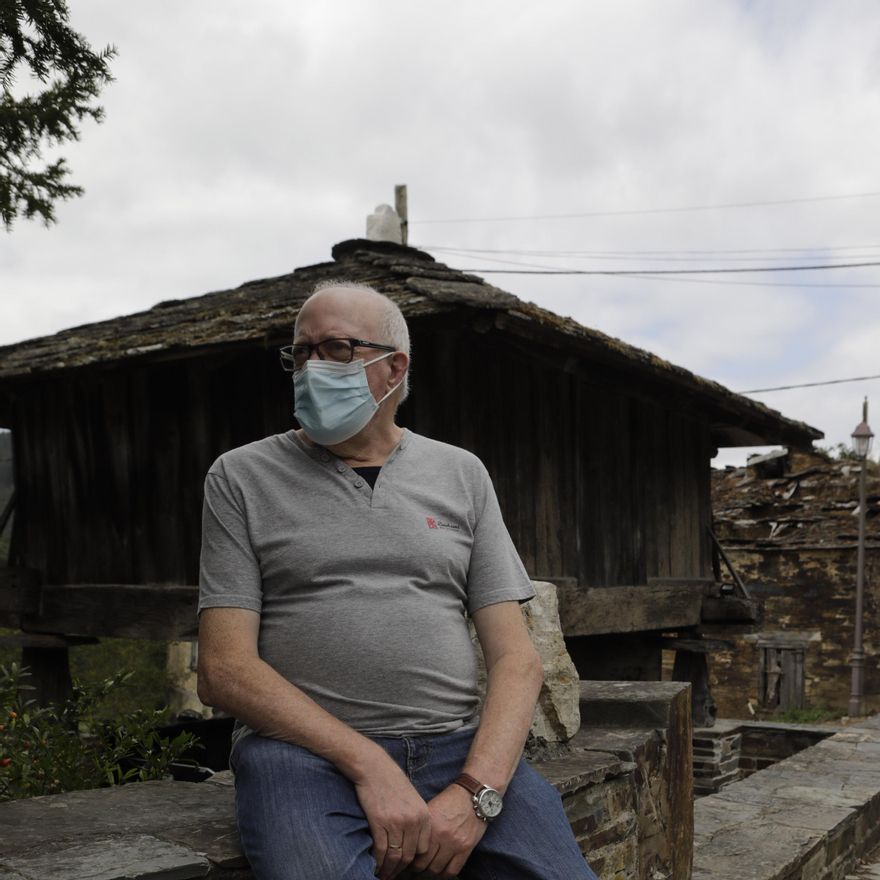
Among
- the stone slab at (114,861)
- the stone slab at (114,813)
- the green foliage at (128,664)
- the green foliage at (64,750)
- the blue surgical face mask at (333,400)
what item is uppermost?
the blue surgical face mask at (333,400)

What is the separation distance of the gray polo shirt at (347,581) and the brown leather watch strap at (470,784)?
0.13 meters

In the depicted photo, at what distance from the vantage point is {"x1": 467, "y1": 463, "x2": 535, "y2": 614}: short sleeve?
7.86 ft

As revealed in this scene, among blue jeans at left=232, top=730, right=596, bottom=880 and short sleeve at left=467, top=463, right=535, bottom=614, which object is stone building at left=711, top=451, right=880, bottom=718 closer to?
short sleeve at left=467, top=463, right=535, bottom=614

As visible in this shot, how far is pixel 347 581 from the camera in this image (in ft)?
7.21

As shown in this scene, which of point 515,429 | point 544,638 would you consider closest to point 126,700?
point 515,429

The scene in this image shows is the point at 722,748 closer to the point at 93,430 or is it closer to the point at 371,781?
the point at 93,430

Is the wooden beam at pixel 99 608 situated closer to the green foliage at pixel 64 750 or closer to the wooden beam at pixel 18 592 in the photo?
the wooden beam at pixel 18 592

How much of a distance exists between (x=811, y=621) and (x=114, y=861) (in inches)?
624

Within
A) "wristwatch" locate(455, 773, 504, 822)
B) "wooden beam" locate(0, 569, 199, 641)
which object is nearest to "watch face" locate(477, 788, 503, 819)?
"wristwatch" locate(455, 773, 504, 822)

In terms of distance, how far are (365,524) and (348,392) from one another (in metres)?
0.33

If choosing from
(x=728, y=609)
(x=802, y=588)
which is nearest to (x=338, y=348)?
(x=728, y=609)

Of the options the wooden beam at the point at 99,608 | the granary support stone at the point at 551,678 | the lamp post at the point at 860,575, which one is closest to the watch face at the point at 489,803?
the granary support stone at the point at 551,678

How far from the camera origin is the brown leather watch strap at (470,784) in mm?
2121

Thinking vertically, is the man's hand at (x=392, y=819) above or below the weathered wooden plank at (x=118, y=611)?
above
